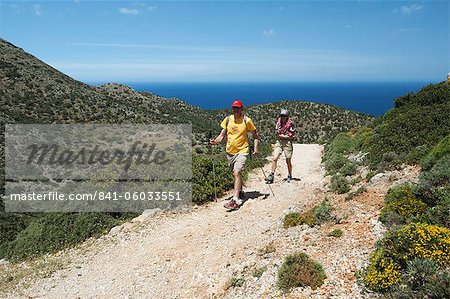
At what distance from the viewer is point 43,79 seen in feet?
190

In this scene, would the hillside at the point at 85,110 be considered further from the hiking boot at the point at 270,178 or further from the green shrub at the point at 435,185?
the green shrub at the point at 435,185

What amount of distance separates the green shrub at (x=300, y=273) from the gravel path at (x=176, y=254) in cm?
105

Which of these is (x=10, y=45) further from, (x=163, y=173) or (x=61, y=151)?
(x=163, y=173)

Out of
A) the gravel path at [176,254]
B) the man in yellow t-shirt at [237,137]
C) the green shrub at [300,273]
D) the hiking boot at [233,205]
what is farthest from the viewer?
the hiking boot at [233,205]

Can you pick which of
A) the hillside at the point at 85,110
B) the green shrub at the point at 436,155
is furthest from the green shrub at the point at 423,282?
the hillside at the point at 85,110

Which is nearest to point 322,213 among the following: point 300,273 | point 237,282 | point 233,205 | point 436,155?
point 300,273

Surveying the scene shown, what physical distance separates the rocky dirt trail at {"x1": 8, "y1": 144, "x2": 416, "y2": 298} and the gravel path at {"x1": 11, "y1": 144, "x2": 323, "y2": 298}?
2cm

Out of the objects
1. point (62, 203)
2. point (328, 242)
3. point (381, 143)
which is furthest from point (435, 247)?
point (62, 203)

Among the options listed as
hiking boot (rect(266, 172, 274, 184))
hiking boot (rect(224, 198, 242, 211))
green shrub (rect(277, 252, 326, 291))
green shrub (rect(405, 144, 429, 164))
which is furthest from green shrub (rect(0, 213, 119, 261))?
green shrub (rect(405, 144, 429, 164))

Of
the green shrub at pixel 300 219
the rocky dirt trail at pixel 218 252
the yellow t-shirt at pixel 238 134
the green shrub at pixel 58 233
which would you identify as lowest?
the green shrub at pixel 58 233

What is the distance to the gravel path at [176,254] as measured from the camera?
7.32 meters

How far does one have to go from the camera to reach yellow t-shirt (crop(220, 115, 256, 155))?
9906 millimetres

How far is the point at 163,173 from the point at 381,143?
8.46 metres

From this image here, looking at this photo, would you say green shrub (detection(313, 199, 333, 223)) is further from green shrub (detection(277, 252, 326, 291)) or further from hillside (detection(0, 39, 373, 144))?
hillside (detection(0, 39, 373, 144))
